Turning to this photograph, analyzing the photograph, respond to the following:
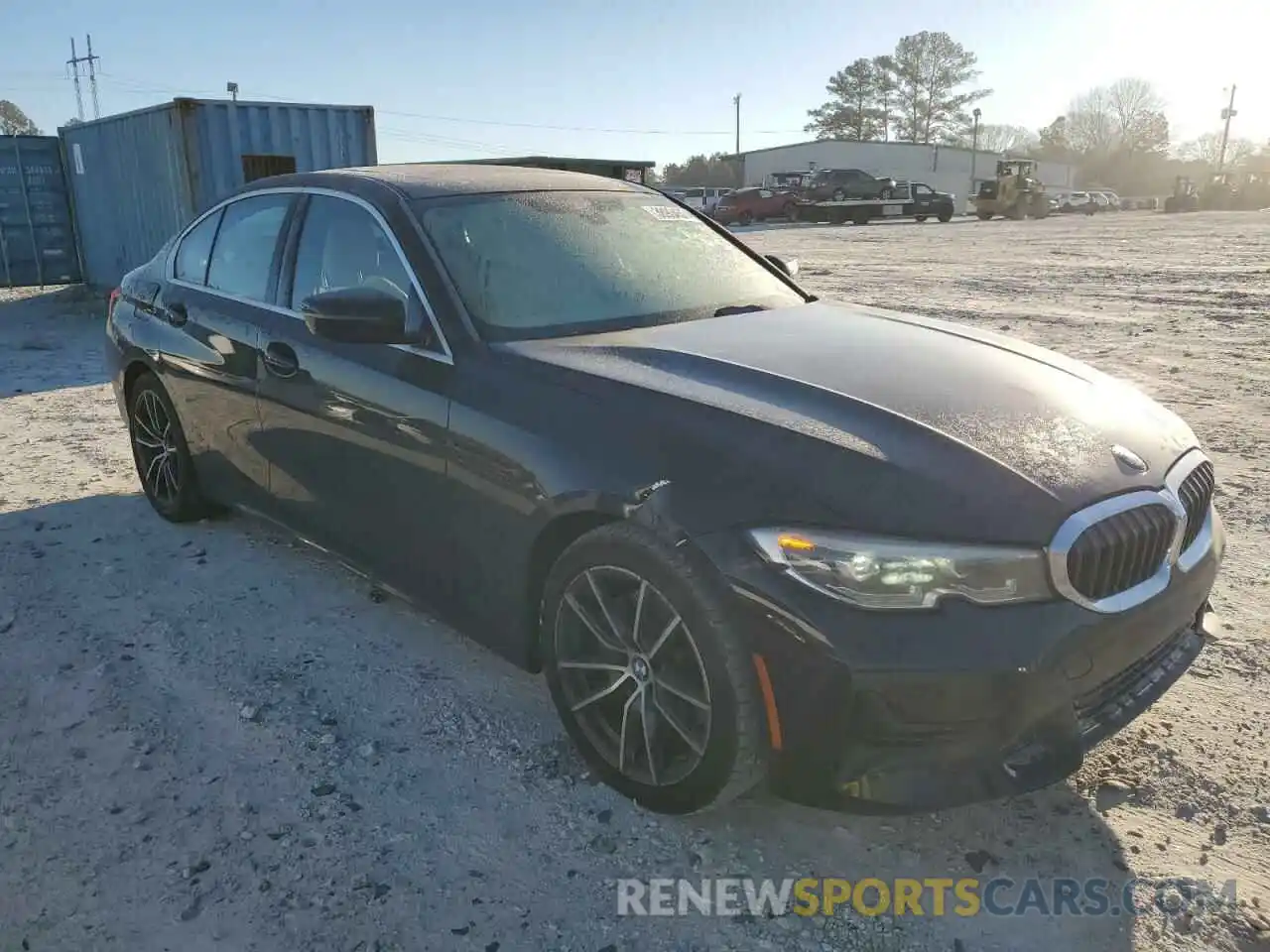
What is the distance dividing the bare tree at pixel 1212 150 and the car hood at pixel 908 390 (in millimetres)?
118708

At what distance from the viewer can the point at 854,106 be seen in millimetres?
85438

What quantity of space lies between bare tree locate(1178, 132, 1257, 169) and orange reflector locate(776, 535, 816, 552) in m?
120

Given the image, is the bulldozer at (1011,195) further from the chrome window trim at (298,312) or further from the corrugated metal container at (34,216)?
the chrome window trim at (298,312)

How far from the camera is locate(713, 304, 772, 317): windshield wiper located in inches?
133

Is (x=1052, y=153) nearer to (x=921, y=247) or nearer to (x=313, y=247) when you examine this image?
(x=921, y=247)

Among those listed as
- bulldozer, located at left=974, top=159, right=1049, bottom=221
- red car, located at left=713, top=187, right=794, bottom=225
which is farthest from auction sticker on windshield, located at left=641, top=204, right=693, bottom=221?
bulldozer, located at left=974, top=159, right=1049, bottom=221

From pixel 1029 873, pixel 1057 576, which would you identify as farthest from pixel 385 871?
pixel 1057 576

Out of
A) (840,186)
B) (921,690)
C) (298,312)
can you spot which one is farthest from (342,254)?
(840,186)

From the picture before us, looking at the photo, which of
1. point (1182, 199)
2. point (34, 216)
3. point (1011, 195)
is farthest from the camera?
point (1182, 199)

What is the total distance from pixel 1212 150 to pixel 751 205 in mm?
95584

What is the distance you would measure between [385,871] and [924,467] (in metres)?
1.64

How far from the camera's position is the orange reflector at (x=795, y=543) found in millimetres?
2113

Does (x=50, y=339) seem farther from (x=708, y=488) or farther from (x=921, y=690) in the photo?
(x=921, y=690)

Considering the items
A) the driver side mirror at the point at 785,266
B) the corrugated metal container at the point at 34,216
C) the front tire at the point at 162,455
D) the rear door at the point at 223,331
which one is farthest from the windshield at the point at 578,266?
the corrugated metal container at the point at 34,216
